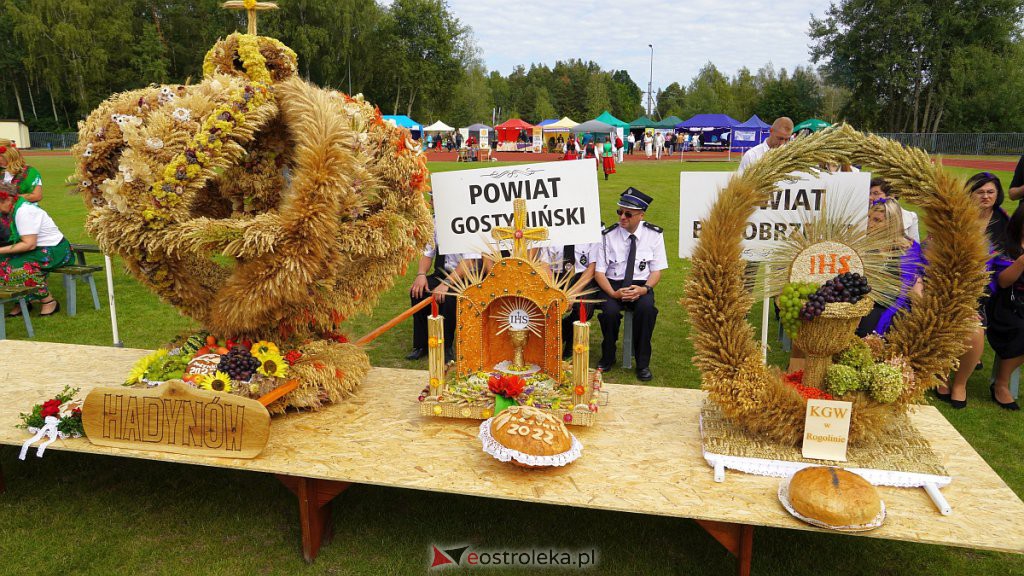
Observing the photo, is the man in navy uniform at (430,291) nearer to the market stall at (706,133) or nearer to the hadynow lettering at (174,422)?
the hadynow lettering at (174,422)

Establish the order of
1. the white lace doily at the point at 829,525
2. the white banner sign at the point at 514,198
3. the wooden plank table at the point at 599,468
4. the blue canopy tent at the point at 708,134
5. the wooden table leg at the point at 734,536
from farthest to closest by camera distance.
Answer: the blue canopy tent at the point at 708,134 < the white banner sign at the point at 514,198 < the wooden table leg at the point at 734,536 < the wooden plank table at the point at 599,468 < the white lace doily at the point at 829,525

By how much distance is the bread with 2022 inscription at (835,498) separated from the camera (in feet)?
9.25

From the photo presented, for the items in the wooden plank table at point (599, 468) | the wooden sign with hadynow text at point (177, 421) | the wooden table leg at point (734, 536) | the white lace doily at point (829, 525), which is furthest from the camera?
the wooden sign with hadynow text at point (177, 421)

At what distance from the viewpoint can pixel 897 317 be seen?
351cm

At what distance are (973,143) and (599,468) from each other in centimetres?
4306

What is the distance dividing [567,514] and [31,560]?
3.07m

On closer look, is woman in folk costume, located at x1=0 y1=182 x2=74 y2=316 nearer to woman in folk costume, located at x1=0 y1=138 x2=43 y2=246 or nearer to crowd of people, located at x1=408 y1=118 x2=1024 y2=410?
woman in folk costume, located at x1=0 y1=138 x2=43 y2=246

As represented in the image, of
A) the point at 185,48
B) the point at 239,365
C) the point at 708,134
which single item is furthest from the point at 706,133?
the point at 239,365

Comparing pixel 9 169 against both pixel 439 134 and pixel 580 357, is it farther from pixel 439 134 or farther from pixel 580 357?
pixel 439 134

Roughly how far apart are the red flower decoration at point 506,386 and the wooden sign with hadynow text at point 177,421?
130 centimetres

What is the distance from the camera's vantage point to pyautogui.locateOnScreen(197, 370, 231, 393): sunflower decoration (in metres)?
3.78

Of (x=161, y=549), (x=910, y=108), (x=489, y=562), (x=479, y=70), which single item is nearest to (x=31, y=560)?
(x=161, y=549)

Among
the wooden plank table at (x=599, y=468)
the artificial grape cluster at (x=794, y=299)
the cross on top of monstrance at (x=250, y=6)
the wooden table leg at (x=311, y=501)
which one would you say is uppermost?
the cross on top of monstrance at (x=250, y=6)

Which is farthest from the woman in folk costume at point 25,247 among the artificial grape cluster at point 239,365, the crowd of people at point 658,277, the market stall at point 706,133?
the market stall at point 706,133
